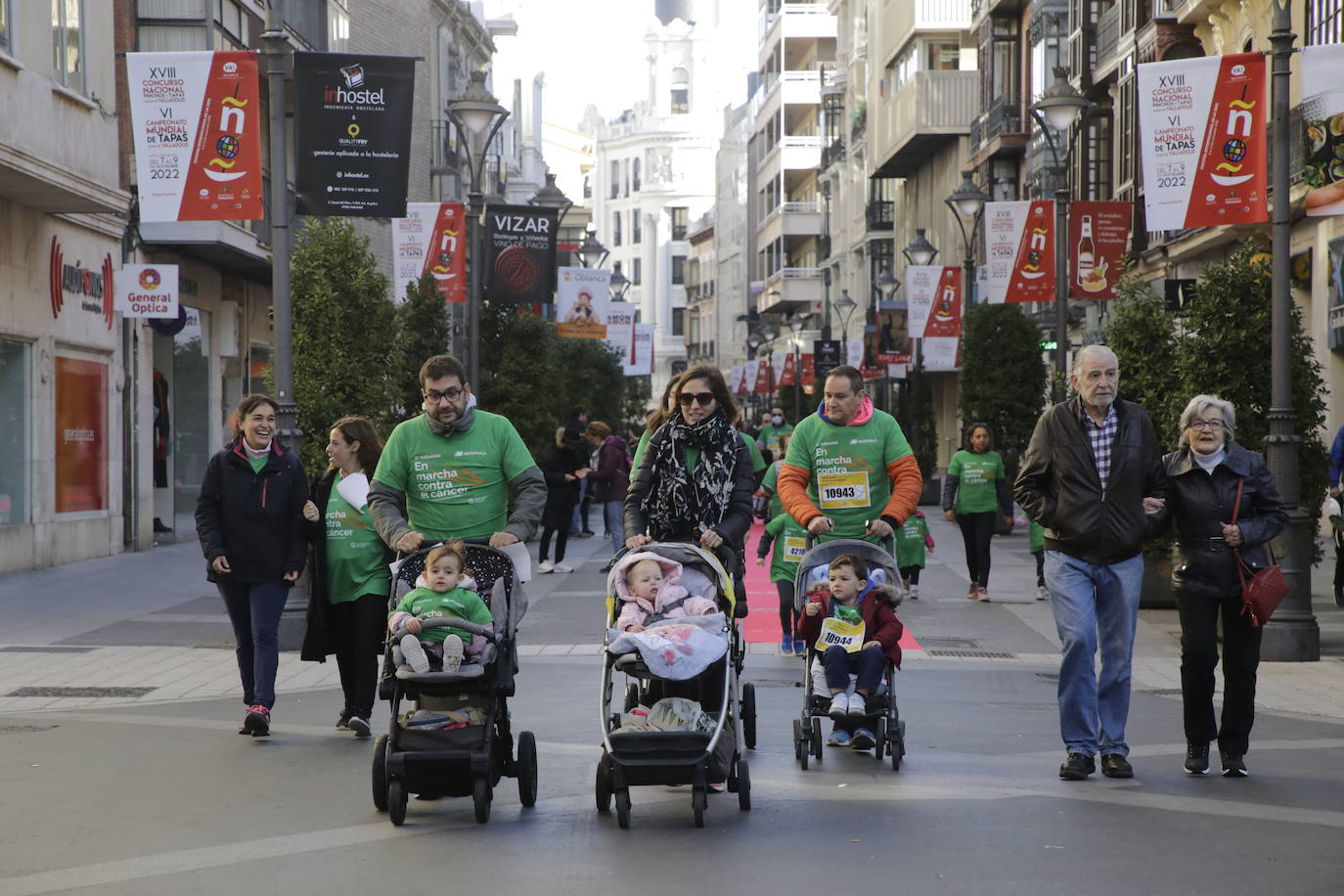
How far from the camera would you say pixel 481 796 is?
7789 millimetres

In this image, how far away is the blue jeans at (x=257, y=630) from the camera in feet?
34.5

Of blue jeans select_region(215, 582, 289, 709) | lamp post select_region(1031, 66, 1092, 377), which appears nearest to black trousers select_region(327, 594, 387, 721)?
blue jeans select_region(215, 582, 289, 709)

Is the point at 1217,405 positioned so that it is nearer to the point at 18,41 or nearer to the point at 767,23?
the point at 18,41

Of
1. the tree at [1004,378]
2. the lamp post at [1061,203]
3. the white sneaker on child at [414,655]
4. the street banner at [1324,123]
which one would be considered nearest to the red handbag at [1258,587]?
the white sneaker on child at [414,655]

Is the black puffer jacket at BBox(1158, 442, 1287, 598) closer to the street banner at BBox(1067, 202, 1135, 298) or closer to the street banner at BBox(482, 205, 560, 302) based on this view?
the street banner at BBox(482, 205, 560, 302)

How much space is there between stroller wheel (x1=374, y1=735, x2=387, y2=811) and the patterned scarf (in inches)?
70.7

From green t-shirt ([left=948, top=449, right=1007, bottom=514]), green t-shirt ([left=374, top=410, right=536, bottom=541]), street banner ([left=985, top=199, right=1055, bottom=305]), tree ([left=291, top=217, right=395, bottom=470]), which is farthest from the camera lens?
street banner ([left=985, top=199, right=1055, bottom=305])

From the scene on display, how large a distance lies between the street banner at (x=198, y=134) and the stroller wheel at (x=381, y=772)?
27.4 feet

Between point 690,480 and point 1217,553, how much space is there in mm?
2481

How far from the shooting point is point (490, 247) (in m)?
26.8

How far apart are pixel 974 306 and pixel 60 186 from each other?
19.0m

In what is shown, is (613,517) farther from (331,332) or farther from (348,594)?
(348,594)

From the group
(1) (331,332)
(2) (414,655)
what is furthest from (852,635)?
(1) (331,332)

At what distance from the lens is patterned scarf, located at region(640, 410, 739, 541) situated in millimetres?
8984
